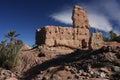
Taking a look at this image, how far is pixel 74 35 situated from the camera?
27047mm

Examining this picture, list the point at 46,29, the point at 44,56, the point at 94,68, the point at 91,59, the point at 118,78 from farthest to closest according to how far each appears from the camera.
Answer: the point at 46,29
the point at 44,56
the point at 91,59
the point at 94,68
the point at 118,78

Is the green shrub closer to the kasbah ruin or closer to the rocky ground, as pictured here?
the rocky ground

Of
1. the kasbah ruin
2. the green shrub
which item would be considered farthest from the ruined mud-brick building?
the green shrub

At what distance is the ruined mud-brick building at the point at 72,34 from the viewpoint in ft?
83.7

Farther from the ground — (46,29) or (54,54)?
(46,29)

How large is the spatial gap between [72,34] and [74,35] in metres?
0.21

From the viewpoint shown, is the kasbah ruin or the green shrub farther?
the kasbah ruin

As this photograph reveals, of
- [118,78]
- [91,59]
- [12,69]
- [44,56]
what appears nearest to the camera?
[118,78]

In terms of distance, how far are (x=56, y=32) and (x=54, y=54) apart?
5.52 metres

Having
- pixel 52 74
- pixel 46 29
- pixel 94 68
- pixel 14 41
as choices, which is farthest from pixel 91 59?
pixel 46 29

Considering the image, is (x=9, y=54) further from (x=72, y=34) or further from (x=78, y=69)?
(x=72, y=34)

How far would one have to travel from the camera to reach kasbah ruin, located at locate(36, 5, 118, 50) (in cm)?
2552

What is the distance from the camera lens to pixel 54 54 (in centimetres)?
2075

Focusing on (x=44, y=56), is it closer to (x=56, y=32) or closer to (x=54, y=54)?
(x=54, y=54)
